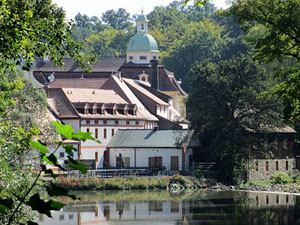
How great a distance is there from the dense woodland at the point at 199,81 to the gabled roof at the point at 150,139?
2.14 meters

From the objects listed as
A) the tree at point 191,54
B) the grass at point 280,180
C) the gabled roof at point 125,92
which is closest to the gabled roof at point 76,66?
the tree at point 191,54

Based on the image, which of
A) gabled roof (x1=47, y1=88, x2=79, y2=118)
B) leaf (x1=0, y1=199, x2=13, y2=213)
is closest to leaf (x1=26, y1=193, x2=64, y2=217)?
leaf (x1=0, y1=199, x2=13, y2=213)

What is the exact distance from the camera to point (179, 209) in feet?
153

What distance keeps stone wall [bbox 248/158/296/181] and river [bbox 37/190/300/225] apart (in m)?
7.32

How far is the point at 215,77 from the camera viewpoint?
6312 centimetres

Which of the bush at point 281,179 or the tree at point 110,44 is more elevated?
the tree at point 110,44

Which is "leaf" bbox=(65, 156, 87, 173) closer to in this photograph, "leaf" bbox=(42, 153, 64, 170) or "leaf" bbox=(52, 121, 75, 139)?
"leaf" bbox=(42, 153, 64, 170)

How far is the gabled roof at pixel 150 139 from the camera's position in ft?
221

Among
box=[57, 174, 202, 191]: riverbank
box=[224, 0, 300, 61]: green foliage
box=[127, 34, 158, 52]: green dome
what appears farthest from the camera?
box=[127, 34, 158, 52]: green dome

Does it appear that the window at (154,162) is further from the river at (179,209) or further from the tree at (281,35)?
the tree at (281,35)

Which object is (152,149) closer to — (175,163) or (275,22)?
(175,163)

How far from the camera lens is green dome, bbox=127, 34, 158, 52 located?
114812mm

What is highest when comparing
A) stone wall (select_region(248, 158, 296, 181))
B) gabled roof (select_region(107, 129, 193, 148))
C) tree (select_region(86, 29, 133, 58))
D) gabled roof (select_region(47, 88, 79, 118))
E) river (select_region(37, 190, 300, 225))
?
tree (select_region(86, 29, 133, 58))

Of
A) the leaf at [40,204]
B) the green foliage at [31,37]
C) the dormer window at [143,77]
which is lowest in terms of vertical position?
the leaf at [40,204]
